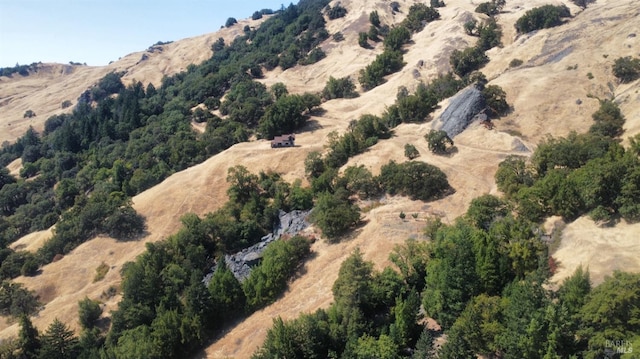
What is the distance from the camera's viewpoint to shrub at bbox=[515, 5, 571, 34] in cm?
10741

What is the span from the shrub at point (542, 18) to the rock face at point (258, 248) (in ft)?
282

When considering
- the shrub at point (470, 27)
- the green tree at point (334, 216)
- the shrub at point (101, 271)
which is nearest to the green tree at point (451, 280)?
the green tree at point (334, 216)

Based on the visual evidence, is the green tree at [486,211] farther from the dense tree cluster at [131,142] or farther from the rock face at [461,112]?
the dense tree cluster at [131,142]

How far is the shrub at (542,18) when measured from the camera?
352 ft

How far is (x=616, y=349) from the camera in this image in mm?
29562

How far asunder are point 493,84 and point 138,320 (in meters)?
80.9

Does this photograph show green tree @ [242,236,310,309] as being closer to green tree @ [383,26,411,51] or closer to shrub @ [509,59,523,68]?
shrub @ [509,59,523,68]

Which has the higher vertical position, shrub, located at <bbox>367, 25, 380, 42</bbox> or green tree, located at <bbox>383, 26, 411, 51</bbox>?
shrub, located at <bbox>367, 25, 380, 42</bbox>

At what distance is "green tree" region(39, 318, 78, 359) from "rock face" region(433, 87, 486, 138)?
7117 centimetres

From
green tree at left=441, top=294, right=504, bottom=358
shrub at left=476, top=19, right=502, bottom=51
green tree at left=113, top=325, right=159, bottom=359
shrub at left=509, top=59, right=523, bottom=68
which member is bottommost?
green tree at left=113, top=325, right=159, bottom=359

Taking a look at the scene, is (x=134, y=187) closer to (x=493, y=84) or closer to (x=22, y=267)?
(x=22, y=267)

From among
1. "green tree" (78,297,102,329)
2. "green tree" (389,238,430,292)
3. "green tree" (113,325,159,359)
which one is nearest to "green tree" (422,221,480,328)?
"green tree" (389,238,430,292)

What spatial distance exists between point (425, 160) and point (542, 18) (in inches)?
2661

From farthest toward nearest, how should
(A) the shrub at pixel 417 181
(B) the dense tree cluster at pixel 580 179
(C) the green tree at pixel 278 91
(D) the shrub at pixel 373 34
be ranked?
(D) the shrub at pixel 373 34, (C) the green tree at pixel 278 91, (A) the shrub at pixel 417 181, (B) the dense tree cluster at pixel 580 179
